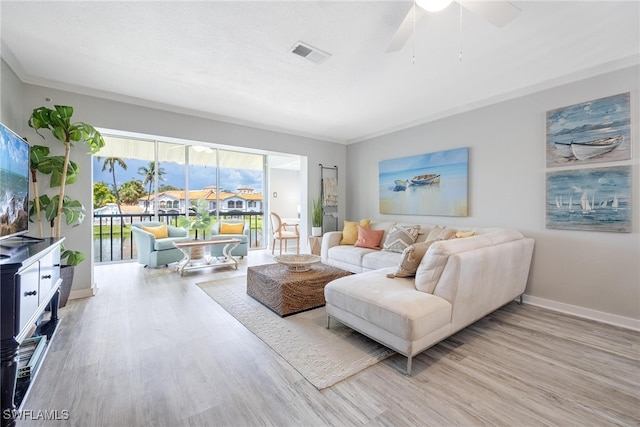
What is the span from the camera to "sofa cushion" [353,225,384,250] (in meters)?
4.39

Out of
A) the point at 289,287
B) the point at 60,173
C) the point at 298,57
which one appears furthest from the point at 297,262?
the point at 60,173

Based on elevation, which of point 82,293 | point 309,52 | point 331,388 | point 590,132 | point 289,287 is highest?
point 309,52

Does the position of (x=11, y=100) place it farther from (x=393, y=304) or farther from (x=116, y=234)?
(x=393, y=304)

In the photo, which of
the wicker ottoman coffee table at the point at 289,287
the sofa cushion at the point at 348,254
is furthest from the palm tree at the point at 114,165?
the sofa cushion at the point at 348,254

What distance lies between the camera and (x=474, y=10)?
170 centimetres

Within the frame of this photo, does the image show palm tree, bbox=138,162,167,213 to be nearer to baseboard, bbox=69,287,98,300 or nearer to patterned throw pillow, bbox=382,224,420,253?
baseboard, bbox=69,287,98,300

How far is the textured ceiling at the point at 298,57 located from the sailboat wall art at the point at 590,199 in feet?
3.36

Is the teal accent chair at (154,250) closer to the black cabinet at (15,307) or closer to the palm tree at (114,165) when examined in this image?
the palm tree at (114,165)

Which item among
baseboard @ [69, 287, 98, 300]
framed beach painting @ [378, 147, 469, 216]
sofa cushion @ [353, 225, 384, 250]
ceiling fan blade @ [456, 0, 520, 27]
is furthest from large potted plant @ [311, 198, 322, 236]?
ceiling fan blade @ [456, 0, 520, 27]

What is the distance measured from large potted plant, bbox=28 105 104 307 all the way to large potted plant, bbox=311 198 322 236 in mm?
3384

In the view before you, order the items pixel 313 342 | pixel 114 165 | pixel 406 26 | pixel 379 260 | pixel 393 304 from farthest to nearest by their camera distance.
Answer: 1. pixel 114 165
2. pixel 379 260
3. pixel 313 342
4. pixel 393 304
5. pixel 406 26

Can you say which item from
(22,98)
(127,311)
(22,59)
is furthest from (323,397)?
(22,98)

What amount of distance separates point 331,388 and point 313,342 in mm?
567

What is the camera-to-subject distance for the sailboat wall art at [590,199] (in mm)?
2617
